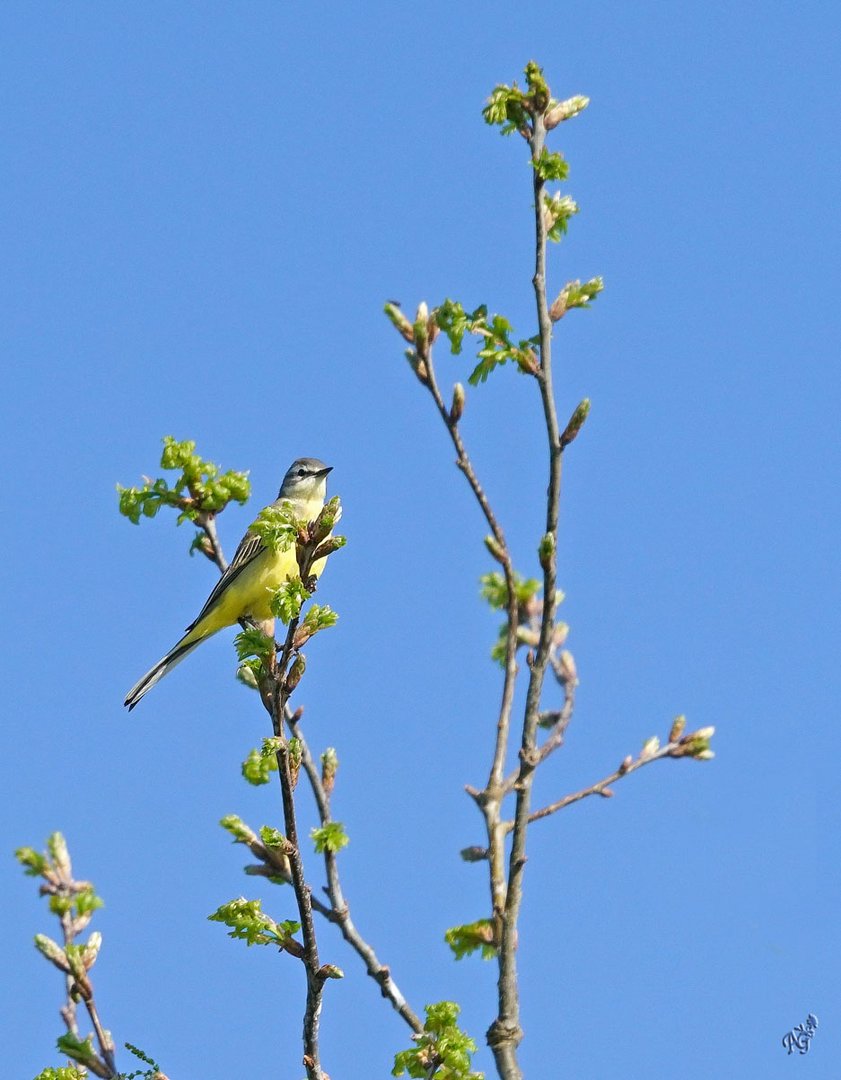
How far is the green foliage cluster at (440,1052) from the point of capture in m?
4.23

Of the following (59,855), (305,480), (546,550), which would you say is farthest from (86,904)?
(305,480)

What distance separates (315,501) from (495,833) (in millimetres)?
6607

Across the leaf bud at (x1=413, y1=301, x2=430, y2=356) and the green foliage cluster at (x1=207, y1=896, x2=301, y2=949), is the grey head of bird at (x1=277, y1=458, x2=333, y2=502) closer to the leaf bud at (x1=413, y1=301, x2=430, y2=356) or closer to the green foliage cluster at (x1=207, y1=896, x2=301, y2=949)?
the leaf bud at (x1=413, y1=301, x2=430, y2=356)

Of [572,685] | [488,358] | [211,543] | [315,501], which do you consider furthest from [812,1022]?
[315,501]

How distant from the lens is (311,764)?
5.61m

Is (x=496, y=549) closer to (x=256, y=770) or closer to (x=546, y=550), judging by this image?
(x=546, y=550)

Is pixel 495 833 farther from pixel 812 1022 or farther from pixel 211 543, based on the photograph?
pixel 211 543

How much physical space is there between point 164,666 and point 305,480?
9.60 ft

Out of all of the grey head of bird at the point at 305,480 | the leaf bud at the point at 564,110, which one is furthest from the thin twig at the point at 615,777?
the grey head of bird at the point at 305,480

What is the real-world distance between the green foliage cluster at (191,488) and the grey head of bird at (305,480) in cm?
473

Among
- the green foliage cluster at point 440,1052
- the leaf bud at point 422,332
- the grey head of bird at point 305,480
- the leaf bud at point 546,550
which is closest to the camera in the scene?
the green foliage cluster at point 440,1052

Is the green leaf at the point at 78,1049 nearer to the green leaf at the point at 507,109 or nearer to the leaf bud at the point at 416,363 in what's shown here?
the leaf bud at the point at 416,363

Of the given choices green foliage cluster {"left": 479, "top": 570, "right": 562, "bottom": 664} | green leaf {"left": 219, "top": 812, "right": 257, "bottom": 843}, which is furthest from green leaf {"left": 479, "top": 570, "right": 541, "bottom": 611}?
green leaf {"left": 219, "top": 812, "right": 257, "bottom": 843}

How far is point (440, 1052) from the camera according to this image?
14.0 ft
